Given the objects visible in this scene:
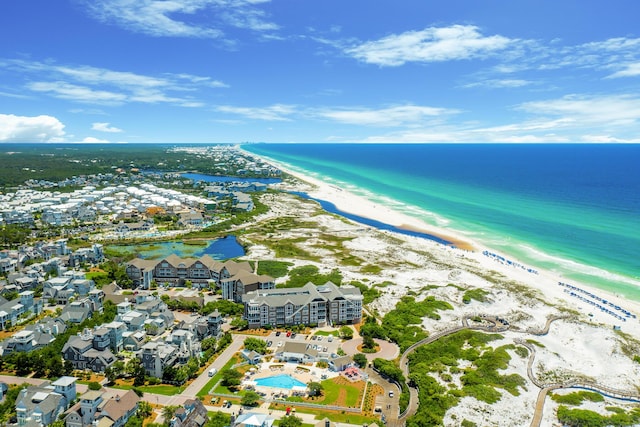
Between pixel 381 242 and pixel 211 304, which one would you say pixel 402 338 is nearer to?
pixel 211 304

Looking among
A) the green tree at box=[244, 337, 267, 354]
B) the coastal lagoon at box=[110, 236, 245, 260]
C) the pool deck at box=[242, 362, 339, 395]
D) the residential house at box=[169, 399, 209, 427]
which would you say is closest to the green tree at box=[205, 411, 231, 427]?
the residential house at box=[169, 399, 209, 427]

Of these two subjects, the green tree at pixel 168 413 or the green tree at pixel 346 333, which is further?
the green tree at pixel 346 333

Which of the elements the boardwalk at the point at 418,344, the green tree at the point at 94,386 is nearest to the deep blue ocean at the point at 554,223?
the boardwalk at the point at 418,344

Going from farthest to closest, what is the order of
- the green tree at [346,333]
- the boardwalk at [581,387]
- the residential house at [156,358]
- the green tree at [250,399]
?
the green tree at [346,333], the residential house at [156,358], the boardwalk at [581,387], the green tree at [250,399]

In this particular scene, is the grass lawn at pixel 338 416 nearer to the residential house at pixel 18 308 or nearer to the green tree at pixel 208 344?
the green tree at pixel 208 344

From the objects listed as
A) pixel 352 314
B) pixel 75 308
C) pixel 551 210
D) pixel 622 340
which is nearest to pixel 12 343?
pixel 75 308

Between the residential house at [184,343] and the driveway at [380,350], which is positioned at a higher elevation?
the residential house at [184,343]

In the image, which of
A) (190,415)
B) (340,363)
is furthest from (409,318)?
(190,415)
